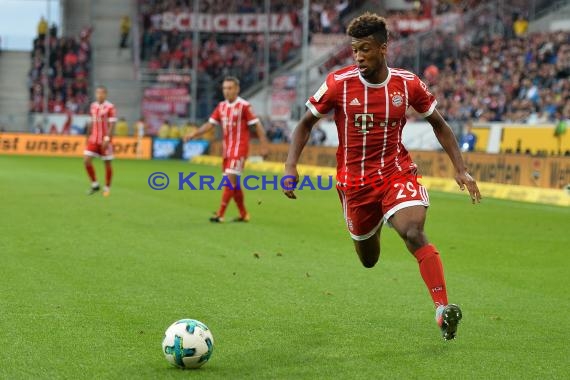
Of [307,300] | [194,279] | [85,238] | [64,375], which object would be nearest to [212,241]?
[85,238]

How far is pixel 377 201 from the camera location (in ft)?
25.1

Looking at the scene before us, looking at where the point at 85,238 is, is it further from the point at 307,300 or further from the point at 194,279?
the point at 307,300

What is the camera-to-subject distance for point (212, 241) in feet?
44.9

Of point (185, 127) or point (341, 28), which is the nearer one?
point (185, 127)

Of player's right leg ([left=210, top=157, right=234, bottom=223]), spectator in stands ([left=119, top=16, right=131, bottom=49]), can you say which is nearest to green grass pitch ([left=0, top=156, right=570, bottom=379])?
player's right leg ([left=210, top=157, right=234, bottom=223])

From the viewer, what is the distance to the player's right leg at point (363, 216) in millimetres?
7688

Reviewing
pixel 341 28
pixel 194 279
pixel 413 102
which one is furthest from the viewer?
pixel 341 28

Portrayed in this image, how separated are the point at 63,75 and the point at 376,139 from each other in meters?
46.8

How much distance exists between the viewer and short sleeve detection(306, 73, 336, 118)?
756 cm

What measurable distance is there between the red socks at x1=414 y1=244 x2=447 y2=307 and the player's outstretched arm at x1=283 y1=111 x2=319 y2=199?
107 centimetres

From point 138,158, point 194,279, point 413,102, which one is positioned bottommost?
point 138,158

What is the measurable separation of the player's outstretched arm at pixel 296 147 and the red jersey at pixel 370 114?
93mm

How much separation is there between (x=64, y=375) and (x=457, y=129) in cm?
2954

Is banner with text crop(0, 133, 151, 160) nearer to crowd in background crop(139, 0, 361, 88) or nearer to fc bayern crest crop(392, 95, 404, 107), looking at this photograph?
crowd in background crop(139, 0, 361, 88)
